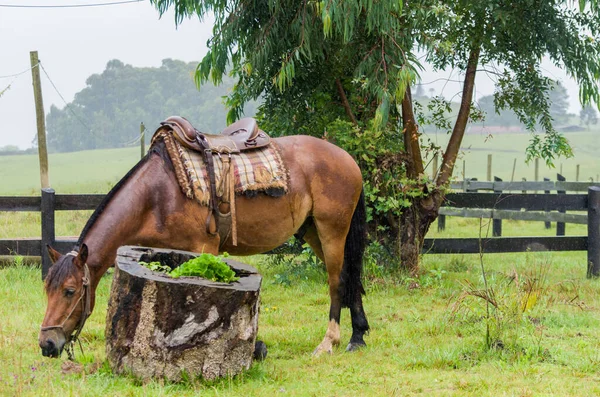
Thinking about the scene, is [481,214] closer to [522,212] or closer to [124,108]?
[522,212]

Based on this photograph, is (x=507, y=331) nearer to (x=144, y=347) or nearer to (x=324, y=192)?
(x=324, y=192)

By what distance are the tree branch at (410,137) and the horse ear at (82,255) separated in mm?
5470

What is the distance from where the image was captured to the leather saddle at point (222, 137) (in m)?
5.71

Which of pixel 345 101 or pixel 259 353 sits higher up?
pixel 345 101

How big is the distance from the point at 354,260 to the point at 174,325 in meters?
2.45

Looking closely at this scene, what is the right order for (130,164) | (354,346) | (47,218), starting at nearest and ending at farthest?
(354,346), (47,218), (130,164)

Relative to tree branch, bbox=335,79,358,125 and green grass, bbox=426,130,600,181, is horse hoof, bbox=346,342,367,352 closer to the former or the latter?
tree branch, bbox=335,79,358,125

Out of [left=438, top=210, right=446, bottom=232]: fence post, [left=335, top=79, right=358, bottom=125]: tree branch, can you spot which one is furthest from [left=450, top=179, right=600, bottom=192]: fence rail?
[left=335, top=79, right=358, bottom=125]: tree branch

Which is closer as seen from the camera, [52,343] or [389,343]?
[52,343]

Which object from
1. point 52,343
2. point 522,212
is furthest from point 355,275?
point 522,212

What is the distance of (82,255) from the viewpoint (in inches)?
191

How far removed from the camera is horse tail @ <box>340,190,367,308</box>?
20.7 feet

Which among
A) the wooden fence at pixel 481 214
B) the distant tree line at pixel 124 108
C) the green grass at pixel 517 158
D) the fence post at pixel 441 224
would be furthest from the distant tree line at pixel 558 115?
the wooden fence at pixel 481 214

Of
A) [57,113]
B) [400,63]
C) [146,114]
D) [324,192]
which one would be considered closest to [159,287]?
[324,192]
